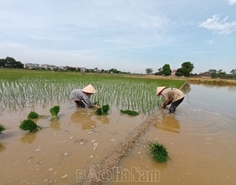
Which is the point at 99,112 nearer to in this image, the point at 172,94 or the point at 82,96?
the point at 82,96

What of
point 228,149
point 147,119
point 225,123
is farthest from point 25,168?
point 225,123

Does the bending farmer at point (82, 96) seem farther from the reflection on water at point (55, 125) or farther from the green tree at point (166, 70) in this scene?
the green tree at point (166, 70)

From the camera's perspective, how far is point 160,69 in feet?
190

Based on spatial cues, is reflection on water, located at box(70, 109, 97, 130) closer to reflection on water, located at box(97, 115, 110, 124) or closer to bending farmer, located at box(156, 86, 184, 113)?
reflection on water, located at box(97, 115, 110, 124)

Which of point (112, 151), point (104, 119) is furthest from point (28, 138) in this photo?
point (104, 119)

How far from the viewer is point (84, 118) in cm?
420

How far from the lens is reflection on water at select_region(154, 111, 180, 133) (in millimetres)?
3869

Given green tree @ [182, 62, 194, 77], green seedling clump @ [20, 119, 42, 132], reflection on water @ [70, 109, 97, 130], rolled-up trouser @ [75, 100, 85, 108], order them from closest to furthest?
green seedling clump @ [20, 119, 42, 132] → reflection on water @ [70, 109, 97, 130] → rolled-up trouser @ [75, 100, 85, 108] → green tree @ [182, 62, 194, 77]

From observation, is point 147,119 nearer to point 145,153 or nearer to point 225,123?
point 145,153

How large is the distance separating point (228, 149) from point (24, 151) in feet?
12.3

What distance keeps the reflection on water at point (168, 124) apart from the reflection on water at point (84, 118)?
1743 millimetres

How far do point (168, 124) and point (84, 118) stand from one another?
94.6 inches

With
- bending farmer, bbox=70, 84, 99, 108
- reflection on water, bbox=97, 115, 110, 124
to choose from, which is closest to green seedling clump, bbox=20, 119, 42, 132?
reflection on water, bbox=97, 115, 110, 124

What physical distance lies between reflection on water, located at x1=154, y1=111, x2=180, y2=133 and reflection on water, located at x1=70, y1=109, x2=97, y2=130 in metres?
1.74
